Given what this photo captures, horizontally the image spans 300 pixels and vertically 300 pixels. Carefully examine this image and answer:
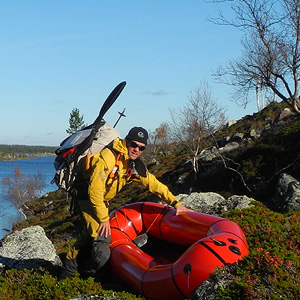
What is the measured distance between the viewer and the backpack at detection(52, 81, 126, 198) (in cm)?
673

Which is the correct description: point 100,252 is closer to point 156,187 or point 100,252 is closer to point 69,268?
point 69,268

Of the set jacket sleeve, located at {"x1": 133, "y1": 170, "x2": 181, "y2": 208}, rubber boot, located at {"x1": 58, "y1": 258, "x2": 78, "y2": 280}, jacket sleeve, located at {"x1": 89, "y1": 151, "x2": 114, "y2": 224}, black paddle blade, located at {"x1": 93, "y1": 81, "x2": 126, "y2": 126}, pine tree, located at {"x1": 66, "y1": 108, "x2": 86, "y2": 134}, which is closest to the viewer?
jacket sleeve, located at {"x1": 89, "y1": 151, "x2": 114, "y2": 224}

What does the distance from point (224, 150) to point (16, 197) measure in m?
53.4

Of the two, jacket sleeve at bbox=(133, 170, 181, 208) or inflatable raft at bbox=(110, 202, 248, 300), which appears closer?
inflatable raft at bbox=(110, 202, 248, 300)

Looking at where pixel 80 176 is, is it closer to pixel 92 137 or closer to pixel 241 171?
pixel 92 137

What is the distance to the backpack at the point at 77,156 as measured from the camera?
22.1 feet

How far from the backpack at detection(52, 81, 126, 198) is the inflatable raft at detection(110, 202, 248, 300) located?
3.51ft

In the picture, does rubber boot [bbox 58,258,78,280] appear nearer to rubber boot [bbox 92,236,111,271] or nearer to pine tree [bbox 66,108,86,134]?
rubber boot [bbox 92,236,111,271]

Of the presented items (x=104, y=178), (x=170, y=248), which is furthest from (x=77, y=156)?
(x=170, y=248)

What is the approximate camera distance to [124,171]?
6723 mm

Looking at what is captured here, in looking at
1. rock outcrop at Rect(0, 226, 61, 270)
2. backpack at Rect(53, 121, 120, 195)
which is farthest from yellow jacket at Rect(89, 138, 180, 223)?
rock outcrop at Rect(0, 226, 61, 270)

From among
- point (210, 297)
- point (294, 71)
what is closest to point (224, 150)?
point (294, 71)

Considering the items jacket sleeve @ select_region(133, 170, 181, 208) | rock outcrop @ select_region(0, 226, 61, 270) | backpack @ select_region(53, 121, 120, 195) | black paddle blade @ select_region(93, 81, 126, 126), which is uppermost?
black paddle blade @ select_region(93, 81, 126, 126)

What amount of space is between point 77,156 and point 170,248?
2437mm
